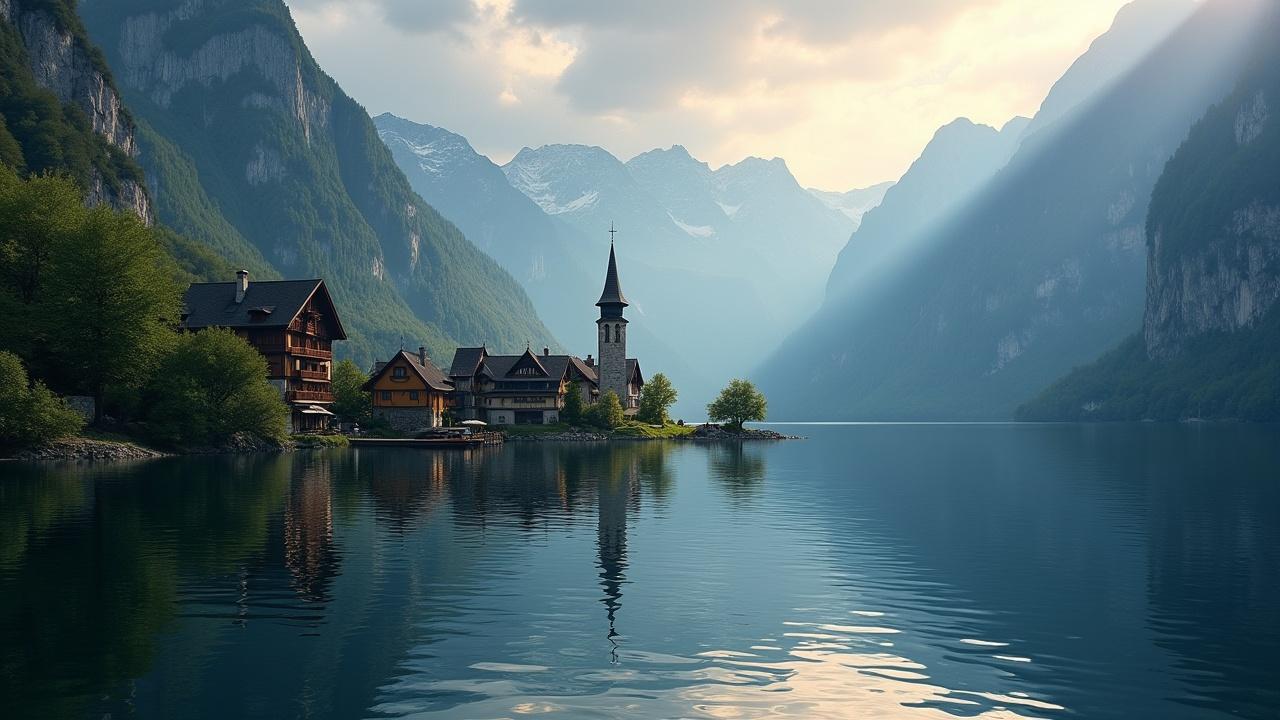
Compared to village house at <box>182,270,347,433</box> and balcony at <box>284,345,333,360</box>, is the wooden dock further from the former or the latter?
balcony at <box>284,345,333,360</box>

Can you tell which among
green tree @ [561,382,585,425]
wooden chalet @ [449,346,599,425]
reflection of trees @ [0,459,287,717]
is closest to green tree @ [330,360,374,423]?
wooden chalet @ [449,346,599,425]

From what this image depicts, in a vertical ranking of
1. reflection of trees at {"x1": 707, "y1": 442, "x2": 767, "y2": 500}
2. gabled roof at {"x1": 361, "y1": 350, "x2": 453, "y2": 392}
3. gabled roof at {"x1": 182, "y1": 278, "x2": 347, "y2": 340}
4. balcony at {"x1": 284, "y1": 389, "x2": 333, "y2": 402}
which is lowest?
reflection of trees at {"x1": 707, "y1": 442, "x2": 767, "y2": 500}

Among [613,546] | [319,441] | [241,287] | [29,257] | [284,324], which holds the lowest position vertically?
[613,546]

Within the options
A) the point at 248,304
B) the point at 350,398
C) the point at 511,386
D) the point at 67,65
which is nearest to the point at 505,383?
the point at 511,386

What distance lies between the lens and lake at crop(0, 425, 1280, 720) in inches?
730

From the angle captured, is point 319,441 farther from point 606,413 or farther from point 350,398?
point 606,413

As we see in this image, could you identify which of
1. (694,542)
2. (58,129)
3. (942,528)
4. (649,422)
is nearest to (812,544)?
(694,542)

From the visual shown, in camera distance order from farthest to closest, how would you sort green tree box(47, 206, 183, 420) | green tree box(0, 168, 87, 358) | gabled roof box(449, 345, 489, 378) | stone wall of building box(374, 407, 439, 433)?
gabled roof box(449, 345, 489, 378), stone wall of building box(374, 407, 439, 433), green tree box(47, 206, 183, 420), green tree box(0, 168, 87, 358)

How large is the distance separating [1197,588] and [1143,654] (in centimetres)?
932

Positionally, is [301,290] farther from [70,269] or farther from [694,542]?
[694,542]

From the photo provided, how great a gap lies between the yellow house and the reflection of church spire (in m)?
79.9

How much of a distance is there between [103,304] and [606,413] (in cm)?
8340

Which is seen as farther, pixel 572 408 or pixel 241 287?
pixel 572 408

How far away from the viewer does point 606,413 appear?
510ft
